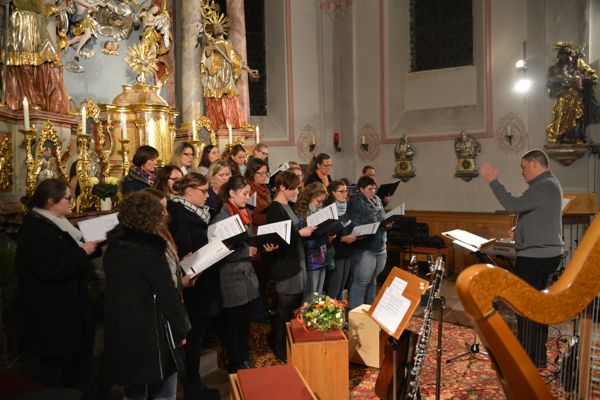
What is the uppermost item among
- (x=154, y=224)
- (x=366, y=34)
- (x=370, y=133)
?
(x=366, y=34)

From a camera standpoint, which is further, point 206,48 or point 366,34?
point 366,34

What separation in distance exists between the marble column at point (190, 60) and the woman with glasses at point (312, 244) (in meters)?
4.17

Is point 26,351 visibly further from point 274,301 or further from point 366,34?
point 366,34

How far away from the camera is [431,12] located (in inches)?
427

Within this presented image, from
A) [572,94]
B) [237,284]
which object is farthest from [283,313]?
[572,94]

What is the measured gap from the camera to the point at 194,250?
3.66m

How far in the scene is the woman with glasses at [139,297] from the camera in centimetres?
268

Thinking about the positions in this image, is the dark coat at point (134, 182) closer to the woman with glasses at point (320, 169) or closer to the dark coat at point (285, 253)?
the dark coat at point (285, 253)

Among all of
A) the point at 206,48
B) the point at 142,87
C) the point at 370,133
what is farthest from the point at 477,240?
the point at 370,133

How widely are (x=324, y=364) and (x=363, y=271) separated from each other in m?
1.99

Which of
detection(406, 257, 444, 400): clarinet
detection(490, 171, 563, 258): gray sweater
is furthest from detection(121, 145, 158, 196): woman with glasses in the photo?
detection(490, 171, 563, 258): gray sweater

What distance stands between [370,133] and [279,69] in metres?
2.31

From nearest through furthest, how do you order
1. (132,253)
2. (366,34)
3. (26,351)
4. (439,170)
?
(132,253), (26,351), (439,170), (366,34)

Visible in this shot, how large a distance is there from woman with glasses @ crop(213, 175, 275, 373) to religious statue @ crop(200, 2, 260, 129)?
4.99 meters
